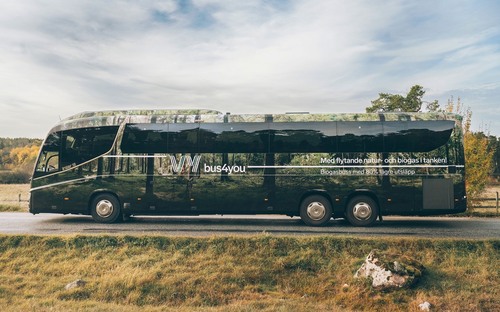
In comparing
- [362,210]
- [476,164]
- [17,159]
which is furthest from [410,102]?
[17,159]

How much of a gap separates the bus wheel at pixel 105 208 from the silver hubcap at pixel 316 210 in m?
7.49

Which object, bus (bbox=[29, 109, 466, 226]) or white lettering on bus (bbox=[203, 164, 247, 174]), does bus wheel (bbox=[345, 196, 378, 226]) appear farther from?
white lettering on bus (bbox=[203, 164, 247, 174])

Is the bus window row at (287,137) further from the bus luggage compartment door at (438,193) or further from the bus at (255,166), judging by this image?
the bus luggage compartment door at (438,193)

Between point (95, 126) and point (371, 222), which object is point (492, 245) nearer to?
point (371, 222)

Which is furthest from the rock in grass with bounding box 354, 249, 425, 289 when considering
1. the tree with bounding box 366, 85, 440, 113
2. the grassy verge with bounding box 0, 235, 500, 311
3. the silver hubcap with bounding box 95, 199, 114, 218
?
the tree with bounding box 366, 85, 440, 113

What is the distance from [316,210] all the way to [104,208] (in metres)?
8.25

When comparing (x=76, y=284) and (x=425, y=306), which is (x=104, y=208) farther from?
(x=425, y=306)

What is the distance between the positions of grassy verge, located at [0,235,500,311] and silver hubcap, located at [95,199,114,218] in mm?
2839

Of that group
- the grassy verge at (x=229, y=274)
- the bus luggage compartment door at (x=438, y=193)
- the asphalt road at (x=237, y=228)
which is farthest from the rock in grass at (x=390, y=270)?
the bus luggage compartment door at (x=438, y=193)

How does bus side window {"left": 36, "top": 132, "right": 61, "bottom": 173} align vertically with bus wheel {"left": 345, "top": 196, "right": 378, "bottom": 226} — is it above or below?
above

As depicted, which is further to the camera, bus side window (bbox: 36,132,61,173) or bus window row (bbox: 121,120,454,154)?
bus side window (bbox: 36,132,61,173)

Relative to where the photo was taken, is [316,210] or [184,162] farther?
[184,162]

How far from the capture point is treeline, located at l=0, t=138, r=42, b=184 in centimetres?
5644

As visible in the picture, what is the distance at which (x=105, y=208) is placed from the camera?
48.8 ft
